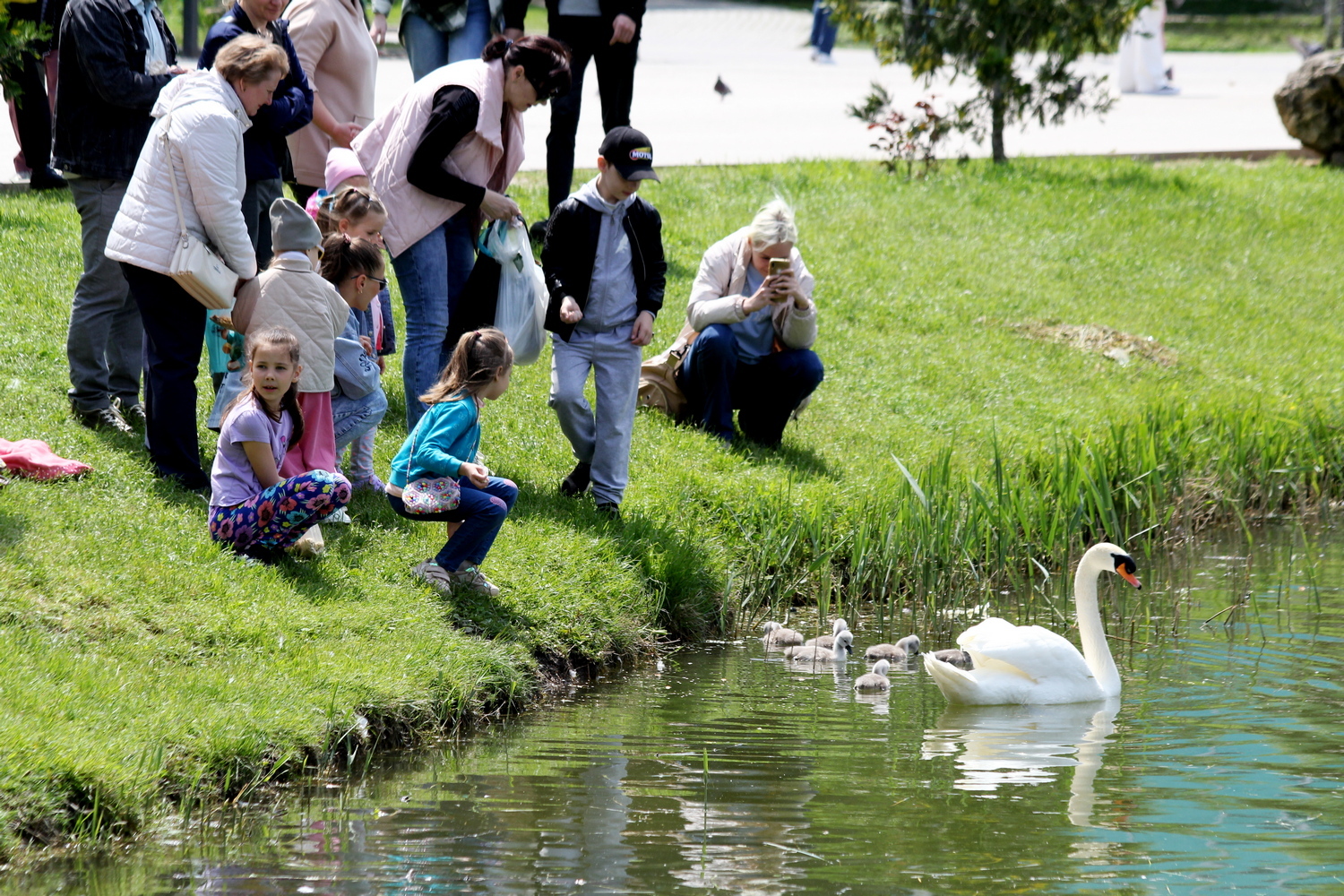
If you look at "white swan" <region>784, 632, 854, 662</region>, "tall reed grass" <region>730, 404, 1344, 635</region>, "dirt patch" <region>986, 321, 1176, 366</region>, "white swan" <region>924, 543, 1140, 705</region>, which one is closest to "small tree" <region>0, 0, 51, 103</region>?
"tall reed grass" <region>730, 404, 1344, 635</region>

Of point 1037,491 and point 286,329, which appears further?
point 1037,491

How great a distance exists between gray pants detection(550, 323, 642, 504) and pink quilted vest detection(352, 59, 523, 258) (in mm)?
916

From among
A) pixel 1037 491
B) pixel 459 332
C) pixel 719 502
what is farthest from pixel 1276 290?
pixel 459 332


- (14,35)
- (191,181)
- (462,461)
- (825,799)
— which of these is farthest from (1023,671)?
(14,35)

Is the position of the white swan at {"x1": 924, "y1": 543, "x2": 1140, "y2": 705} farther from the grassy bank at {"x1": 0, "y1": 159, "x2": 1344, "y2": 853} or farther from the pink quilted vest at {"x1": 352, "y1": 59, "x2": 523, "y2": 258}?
the pink quilted vest at {"x1": 352, "y1": 59, "x2": 523, "y2": 258}

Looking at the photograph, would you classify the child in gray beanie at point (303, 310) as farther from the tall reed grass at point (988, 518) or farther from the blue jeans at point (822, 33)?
the blue jeans at point (822, 33)

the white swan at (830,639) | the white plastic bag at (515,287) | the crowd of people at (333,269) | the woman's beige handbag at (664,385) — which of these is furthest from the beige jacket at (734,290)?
the white swan at (830,639)

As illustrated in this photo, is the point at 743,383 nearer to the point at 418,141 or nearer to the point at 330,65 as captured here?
the point at 418,141

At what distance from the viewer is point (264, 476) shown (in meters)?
6.63

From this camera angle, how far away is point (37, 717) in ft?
16.6

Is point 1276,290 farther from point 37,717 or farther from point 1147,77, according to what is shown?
point 1147,77

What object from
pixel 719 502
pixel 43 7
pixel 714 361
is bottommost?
A: pixel 719 502

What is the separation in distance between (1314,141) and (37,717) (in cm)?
1875

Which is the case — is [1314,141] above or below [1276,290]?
above
